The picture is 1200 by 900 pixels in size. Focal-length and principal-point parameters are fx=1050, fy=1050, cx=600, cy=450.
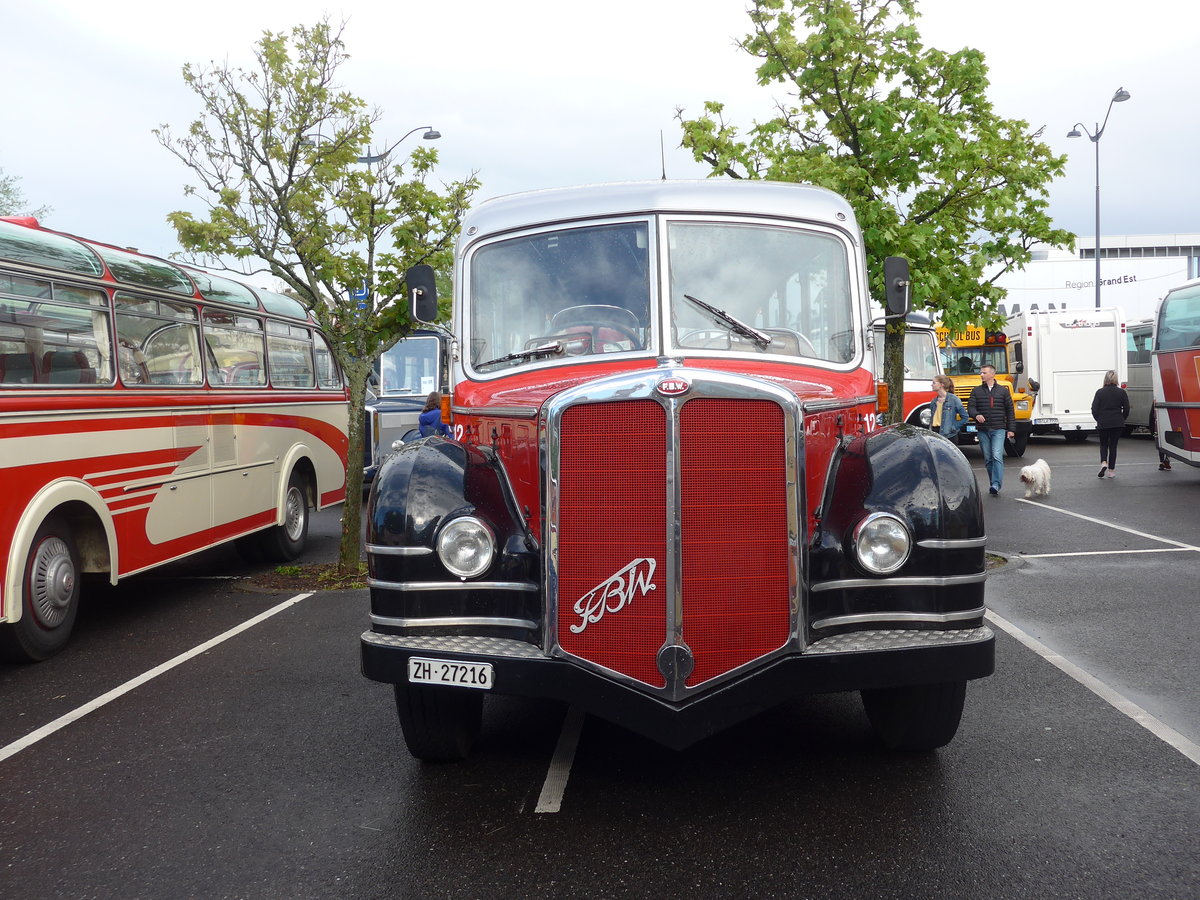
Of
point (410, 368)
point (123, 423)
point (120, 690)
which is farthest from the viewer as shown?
point (410, 368)

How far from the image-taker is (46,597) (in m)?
6.97

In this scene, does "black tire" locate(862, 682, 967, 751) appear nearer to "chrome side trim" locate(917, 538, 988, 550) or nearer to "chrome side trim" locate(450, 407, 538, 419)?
"chrome side trim" locate(917, 538, 988, 550)

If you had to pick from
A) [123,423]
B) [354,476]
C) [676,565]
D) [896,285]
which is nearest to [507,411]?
[676,565]

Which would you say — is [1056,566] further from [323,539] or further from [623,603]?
[323,539]

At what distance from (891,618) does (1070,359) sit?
931 inches

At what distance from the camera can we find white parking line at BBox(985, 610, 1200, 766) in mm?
4602

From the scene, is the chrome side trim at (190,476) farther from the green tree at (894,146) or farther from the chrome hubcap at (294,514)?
the green tree at (894,146)

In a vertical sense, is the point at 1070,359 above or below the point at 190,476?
above

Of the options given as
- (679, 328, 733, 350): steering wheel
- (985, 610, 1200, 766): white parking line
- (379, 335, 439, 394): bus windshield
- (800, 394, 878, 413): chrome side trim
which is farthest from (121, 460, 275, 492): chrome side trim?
(379, 335, 439, 394): bus windshield

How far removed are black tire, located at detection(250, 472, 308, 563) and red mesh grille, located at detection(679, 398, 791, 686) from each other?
782cm

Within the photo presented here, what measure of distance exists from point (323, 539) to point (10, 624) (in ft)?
20.5

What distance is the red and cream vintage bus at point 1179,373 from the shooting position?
1539cm

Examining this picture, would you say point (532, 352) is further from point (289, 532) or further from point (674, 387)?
point (289, 532)

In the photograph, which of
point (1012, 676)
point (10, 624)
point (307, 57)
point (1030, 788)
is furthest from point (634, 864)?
point (307, 57)
